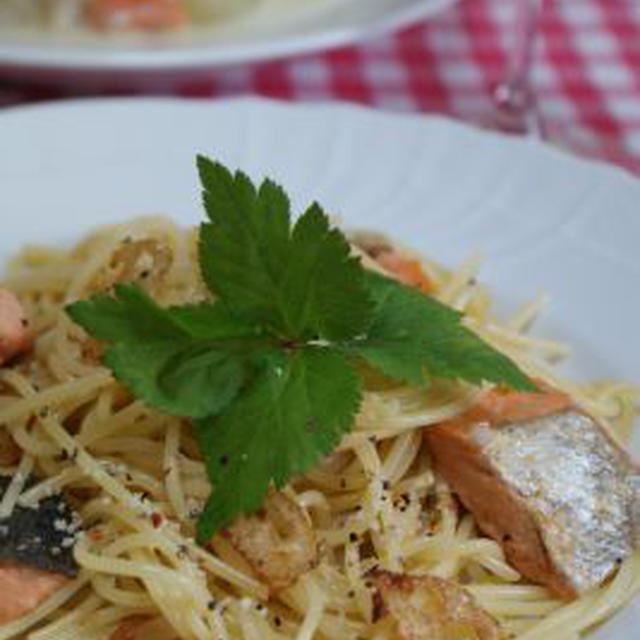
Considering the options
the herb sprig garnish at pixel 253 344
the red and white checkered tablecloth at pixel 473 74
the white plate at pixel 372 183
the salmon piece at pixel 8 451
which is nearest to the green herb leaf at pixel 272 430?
the herb sprig garnish at pixel 253 344

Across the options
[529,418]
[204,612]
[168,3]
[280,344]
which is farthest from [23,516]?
[168,3]

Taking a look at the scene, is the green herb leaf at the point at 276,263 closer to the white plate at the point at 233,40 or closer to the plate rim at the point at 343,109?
the plate rim at the point at 343,109

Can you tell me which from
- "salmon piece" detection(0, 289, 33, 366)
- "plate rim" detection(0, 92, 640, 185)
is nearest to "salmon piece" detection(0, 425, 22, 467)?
"salmon piece" detection(0, 289, 33, 366)

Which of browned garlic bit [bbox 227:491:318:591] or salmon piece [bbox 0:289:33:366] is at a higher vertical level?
salmon piece [bbox 0:289:33:366]

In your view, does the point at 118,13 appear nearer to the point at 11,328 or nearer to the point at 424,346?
the point at 11,328

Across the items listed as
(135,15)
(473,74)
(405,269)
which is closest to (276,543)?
(405,269)

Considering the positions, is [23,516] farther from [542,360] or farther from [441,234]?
[441,234]

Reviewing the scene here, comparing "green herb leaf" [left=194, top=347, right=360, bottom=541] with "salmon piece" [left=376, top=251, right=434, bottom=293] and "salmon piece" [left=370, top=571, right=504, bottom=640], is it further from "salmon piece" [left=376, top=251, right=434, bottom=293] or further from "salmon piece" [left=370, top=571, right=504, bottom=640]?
"salmon piece" [left=376, top=251, right=434, bottom=293]

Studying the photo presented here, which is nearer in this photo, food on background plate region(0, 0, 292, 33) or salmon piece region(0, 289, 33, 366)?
salmon piece region(0, 289, 33, 366)

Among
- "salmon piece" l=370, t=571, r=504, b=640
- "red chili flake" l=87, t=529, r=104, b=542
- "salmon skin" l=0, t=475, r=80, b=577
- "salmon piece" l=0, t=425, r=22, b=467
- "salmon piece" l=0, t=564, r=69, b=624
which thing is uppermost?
"salmon piece" l=0, t=425, r=22, b=467

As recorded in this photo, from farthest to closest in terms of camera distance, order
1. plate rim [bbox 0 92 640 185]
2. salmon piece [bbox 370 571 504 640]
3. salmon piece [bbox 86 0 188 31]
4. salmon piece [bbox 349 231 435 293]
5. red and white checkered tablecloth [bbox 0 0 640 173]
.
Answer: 1. red and white checkered tablecloth [bbox 0 0 640 173]
2. salmon piece [bbox 86 0 188 31]
3. plate rim [bbox 0 92 640 185]
4. salmon piece [bbox 349 231 435 293]
5. salmon piece [bbox 370 571 504 640]
